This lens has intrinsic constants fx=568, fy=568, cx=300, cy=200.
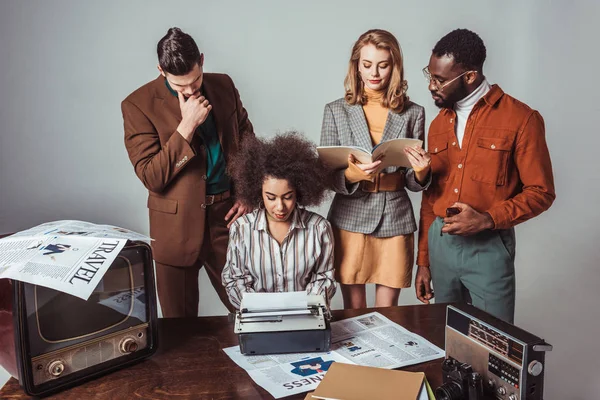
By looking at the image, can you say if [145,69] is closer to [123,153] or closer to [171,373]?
[123,153]

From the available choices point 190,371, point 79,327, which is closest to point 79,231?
point 79,327

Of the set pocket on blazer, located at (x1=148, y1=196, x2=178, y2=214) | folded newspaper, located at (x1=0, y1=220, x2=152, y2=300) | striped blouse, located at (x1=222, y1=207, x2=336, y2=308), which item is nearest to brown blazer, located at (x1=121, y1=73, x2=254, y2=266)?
pocket on blazer, located at (x1=148, y1=196, x2=178, y2=214)

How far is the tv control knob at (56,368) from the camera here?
58.2 inches

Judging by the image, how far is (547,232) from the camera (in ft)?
11.5

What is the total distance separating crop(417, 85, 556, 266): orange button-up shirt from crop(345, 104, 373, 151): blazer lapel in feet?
0.98

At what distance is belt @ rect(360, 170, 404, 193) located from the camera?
2.41 meters

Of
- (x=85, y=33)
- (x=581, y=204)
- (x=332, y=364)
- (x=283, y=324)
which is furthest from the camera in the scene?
(x=581, y=204)

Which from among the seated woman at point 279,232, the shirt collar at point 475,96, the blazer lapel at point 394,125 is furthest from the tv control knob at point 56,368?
the shirt collar at point 475,96

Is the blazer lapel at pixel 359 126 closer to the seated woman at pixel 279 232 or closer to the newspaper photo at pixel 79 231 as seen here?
the seated woman at pixel 279 232

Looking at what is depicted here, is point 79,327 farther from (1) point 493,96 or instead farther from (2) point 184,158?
(1) point 493,96

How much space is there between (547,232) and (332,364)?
2439 millimetres

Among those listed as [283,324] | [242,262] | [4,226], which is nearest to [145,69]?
[4,226]

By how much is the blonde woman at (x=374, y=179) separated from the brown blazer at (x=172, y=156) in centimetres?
47

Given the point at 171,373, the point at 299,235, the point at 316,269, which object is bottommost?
the point at 171,373
